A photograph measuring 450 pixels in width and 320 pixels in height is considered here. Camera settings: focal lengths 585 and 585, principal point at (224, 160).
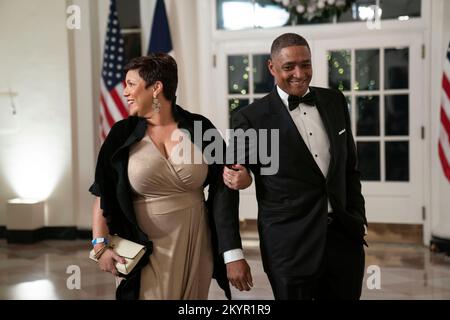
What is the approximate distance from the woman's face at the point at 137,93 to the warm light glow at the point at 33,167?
490cm

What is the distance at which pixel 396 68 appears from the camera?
5934mm

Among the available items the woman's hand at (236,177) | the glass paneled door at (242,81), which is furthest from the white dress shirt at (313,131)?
the glass paneled door at (242,81)

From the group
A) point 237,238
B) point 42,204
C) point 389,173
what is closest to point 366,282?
point 389,173

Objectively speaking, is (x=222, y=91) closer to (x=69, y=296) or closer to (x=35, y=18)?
(x=35, y=18)

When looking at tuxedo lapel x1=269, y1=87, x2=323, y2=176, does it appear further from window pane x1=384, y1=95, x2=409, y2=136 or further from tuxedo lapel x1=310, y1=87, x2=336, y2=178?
window pane x1=384, y1=95, x2=409, y2=136

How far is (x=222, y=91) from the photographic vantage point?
6.42m

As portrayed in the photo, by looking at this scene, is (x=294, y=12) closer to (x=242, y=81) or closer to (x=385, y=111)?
(x=242, y=81)

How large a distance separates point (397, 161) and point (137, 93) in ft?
15.1

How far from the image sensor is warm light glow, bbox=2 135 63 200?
663 centimetres

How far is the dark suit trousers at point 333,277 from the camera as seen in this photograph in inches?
79.8

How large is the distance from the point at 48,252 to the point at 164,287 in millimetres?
4498

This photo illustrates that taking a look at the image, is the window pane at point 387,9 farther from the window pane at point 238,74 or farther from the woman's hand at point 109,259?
the woman's hand at point 109,259

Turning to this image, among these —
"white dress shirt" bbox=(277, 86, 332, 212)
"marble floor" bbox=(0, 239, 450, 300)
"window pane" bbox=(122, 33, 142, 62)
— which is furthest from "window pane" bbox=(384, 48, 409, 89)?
"white dress shirt" bbox=(277, 86, 332, 212)
